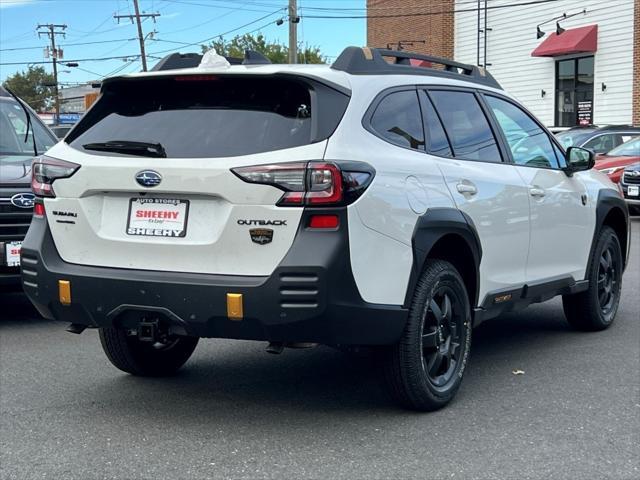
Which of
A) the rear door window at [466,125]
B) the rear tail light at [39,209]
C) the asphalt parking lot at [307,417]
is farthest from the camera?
the rear door window at [466,125]

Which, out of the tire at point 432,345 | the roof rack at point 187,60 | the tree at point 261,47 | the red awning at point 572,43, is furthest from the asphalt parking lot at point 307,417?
the tree at point 261,47

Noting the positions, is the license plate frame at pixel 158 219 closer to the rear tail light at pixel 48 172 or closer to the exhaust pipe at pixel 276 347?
the rear tail light at pixel 48 172

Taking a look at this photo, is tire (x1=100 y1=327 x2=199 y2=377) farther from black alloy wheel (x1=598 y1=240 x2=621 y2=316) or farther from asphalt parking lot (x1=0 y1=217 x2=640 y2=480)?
black alloy wheel (x1=598 y1=240 x2=621 y2=316)

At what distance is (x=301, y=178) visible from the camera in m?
4.08

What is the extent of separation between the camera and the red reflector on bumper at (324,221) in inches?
161

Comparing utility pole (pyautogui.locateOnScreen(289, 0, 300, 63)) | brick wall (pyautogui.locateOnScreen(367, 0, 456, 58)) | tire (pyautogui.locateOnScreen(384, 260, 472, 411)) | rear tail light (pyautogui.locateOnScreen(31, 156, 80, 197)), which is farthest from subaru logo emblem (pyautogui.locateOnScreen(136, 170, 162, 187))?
brick wall (pyautogui.locateOnScreen(367, 0, 456, 58))

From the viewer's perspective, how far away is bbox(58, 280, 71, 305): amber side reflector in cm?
449

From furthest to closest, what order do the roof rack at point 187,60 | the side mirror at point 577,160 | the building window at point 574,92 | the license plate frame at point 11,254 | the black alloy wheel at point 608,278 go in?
the building window at point 574,92 → the black alloy wheel at point 608,278 → the license plate frame at point 11,254 → the side mirror at point 577,160 → the roof rack at point 187,60

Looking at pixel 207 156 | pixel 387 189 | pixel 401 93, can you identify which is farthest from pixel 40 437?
pixel 401 93

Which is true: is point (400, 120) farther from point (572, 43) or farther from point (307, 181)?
point (572, 43)

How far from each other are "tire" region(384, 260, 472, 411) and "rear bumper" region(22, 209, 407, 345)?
0.20 meters

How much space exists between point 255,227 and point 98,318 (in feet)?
3.21

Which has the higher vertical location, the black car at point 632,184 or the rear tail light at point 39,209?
the rear tail light at point 39,209

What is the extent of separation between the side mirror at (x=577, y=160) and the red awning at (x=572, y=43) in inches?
882
